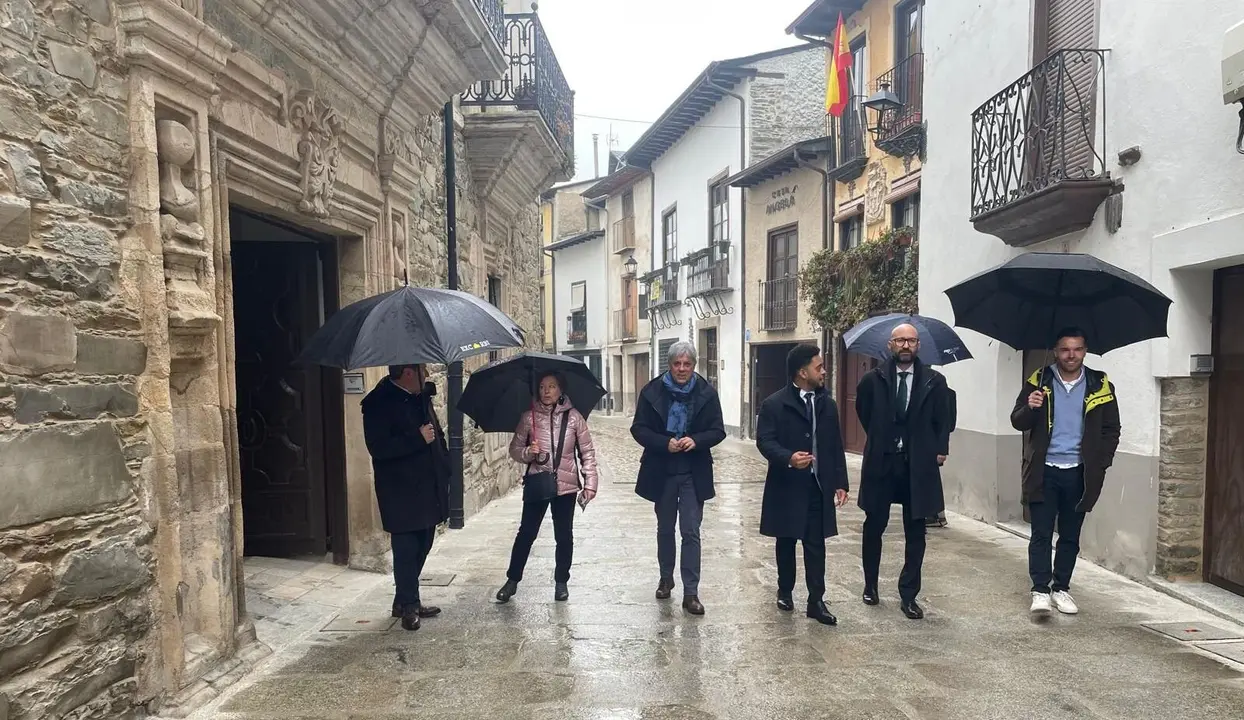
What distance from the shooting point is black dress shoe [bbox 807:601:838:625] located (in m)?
4.55

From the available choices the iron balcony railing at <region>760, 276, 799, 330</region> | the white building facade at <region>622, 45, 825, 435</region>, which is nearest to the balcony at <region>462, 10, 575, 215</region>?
the iron balcony railing at <region>760, 276, 799, 330</region>

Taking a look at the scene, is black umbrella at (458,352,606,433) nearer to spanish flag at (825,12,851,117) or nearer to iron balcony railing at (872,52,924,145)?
iron balcony railing at (872,52,924,145)

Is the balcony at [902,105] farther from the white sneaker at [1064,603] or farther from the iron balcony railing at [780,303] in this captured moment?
the white sneaker at [1064,603]

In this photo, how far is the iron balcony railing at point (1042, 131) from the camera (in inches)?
244

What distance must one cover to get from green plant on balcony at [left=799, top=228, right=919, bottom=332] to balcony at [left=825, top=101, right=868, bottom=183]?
134cm

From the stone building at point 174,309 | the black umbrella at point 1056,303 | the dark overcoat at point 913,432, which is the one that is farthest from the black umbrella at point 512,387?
the black umbrella at point 1056,303

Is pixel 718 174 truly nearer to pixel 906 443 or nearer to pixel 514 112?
pixel 514 112

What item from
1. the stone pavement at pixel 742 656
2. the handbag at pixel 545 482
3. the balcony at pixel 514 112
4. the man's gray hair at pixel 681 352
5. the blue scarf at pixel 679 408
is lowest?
the stone pavement at pixel 742 656

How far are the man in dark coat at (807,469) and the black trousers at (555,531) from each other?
124cm

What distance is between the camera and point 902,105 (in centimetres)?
1130

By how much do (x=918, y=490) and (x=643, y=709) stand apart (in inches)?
84.9

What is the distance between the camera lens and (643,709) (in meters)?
3.44

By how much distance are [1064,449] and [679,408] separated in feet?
7.46

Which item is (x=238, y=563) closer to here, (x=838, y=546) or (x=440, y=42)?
(x=440, y=42)
